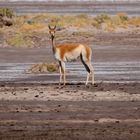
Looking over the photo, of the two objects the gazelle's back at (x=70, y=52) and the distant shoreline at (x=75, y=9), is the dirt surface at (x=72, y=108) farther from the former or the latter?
the distant shoreline at (x=75, y=9)

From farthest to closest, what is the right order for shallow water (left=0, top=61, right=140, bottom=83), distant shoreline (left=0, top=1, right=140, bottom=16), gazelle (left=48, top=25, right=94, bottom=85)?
distant shoreline (left=0, top=1, right=140, bottom=16) → shallow water (left=0, top=61, right=140, bottom=83) → gazelle (left=48, top=25, right=94, bottom=85)

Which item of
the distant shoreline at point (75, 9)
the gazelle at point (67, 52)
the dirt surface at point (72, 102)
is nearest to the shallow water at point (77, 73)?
the dirt surface at point (72, 102)

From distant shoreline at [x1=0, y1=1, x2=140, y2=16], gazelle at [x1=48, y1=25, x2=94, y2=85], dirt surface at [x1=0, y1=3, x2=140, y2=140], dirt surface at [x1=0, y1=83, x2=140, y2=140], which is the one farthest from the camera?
distant shoreline at [x1=0, y1=1, x2=140, y2=16]

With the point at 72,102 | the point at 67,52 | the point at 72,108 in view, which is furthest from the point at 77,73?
the point at 72,108

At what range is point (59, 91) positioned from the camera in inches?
752

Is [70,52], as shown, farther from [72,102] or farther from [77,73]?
[72,102]

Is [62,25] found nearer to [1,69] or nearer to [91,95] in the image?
[1,69]

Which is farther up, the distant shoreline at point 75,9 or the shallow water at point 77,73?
the shallow water at point 77,73

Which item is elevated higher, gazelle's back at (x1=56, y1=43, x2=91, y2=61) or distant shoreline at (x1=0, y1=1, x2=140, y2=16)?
gazelle's back at (x1=56, y1=43, x2=91, y2=61)

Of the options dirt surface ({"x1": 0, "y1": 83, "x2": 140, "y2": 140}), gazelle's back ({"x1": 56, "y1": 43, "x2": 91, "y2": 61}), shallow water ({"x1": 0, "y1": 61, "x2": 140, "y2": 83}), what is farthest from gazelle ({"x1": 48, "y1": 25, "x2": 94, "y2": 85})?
shallow water ({"x1": 0, "y1": 61, "x2": 140, "y2": 83})

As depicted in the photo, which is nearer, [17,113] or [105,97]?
[17,113]

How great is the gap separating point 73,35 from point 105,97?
2363 centimetres

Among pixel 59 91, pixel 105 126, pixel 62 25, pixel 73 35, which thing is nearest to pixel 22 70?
pixel 59 91

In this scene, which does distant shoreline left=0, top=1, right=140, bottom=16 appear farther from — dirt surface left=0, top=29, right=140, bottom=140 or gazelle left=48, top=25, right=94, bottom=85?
gazelle left=48, top=25, right=94, bottom=85
